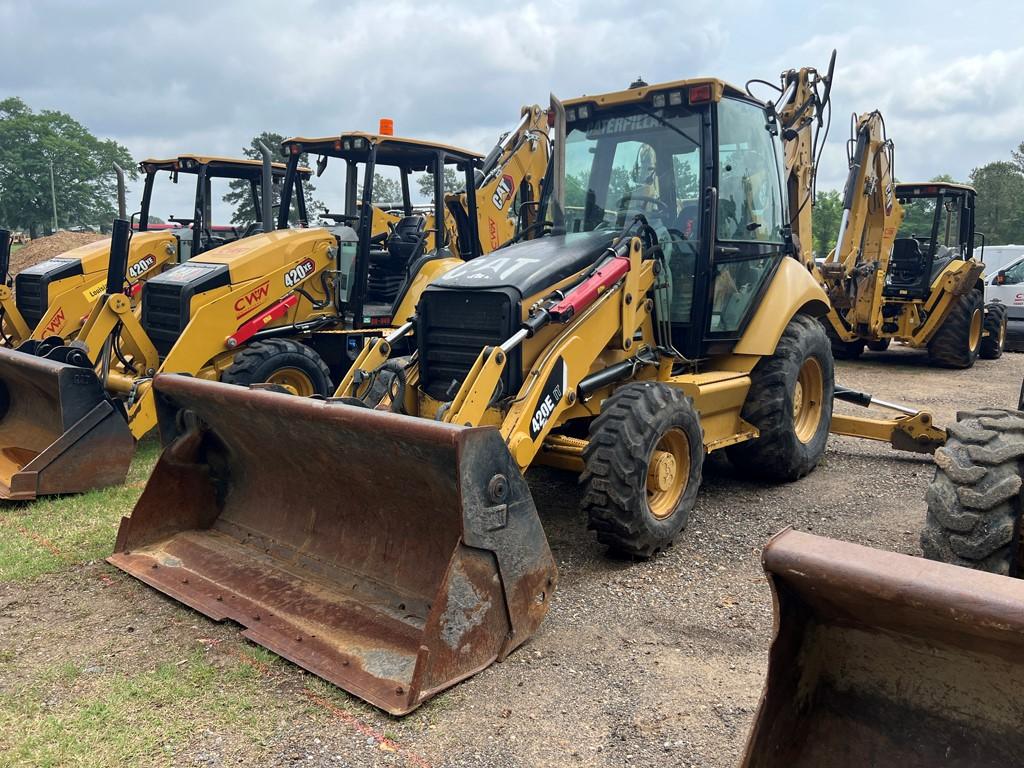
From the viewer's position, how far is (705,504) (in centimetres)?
562

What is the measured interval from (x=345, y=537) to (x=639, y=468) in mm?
1495

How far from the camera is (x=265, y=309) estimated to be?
25.0 feet

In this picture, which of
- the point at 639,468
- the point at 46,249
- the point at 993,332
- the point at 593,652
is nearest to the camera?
the point at 593,652

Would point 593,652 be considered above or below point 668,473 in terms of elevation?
below

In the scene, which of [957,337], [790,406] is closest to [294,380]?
[790,406]

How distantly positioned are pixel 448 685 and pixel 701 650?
→ 3.70 feet

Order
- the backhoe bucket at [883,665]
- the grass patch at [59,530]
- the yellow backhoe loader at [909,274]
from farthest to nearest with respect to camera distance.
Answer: the yellow backhoe loader at [909,274] → the grass patch at [59,530] → the backhoe bucket at [883,665]

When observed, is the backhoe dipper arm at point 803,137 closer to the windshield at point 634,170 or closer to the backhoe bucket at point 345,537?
the windshield at point 634,170

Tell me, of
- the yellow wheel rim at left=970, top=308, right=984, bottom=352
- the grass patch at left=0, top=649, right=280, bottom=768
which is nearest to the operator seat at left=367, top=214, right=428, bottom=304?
the grass patch at left=0, top=649, right=280, bottom=768

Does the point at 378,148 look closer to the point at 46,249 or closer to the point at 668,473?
the point at 668,473

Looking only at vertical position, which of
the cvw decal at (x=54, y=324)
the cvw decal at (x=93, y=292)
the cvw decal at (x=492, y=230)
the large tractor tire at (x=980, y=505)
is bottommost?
the large tractor tire at (x=980, y=505)

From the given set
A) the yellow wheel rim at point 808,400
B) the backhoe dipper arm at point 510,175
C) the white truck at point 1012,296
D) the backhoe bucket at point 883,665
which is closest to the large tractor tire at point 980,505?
the backhoe bucket at point 883,665

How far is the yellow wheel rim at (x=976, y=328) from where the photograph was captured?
12.9 meters

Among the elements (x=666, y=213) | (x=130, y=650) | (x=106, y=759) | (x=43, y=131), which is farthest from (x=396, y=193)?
(x=43, y=131)
